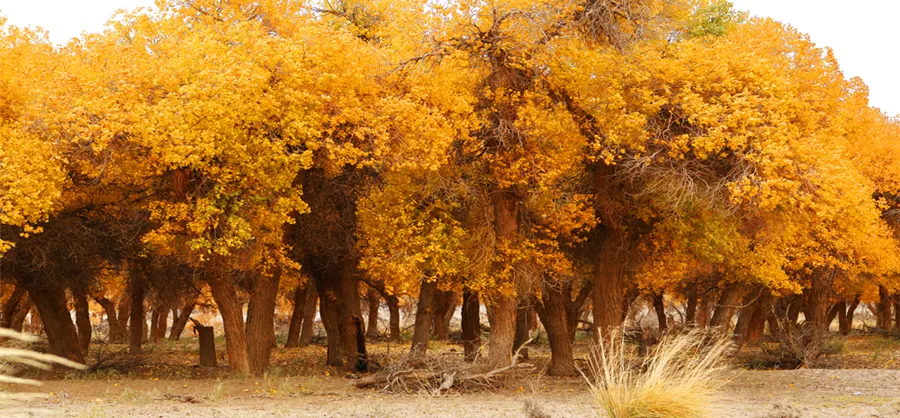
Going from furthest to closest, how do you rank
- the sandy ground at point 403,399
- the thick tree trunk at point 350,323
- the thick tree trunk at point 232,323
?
1. the thick tree trunk at point 350,323
2. the thick tree trunk at point 232,323
3. the sandy ground at point 403,399

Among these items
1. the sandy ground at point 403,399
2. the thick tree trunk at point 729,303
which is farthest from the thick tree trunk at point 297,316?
the sandy ground at point 403,399

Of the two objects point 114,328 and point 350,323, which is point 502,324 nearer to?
point 350,323

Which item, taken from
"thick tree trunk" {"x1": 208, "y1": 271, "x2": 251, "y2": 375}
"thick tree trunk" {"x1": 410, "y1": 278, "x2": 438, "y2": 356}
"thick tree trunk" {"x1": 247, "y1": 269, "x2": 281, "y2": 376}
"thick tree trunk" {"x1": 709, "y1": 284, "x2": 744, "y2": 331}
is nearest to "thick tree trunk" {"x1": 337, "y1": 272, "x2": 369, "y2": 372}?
"thick tree trunk" {"x1": 410, "y1": 278, "x2": 438, "y2": 356}

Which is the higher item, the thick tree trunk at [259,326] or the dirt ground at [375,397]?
the thick tree trunk at [259,326]

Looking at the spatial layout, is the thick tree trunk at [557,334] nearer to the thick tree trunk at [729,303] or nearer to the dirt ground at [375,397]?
the dirt ground at [375,397]

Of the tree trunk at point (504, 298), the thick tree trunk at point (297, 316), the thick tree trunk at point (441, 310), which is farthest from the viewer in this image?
the thick tree trunk at point (441, 310)

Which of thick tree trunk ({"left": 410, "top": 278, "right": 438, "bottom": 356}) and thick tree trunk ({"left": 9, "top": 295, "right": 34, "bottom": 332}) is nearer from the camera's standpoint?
thick tree trunk ({"left": 410, "top": 278, "right": 438, "bottom": 356})

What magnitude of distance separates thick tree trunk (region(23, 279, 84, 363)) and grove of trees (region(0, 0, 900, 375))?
240mm

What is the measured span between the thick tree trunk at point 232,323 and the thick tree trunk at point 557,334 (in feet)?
24.7

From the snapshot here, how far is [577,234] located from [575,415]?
8.82 m

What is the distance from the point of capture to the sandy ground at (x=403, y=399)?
510 inches

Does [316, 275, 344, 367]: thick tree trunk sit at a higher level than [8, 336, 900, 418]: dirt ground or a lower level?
higher

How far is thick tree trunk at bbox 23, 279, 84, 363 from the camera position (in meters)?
22.7

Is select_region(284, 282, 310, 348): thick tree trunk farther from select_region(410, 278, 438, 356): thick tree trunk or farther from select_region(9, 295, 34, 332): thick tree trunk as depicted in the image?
select_region(410, 278, 438, 356): thick tree trunk
